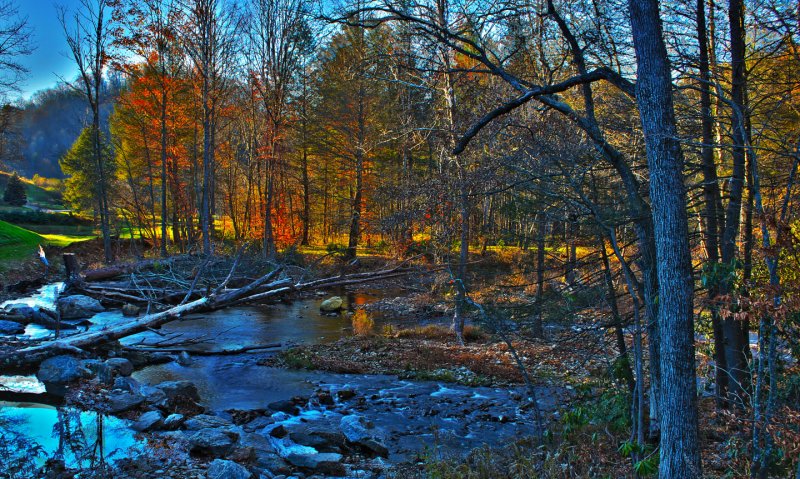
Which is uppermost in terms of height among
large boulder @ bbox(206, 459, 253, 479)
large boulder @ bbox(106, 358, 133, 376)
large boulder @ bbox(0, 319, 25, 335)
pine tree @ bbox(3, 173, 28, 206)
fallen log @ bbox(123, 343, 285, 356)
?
pine tree @ bbox(3, 173, 28, 206)

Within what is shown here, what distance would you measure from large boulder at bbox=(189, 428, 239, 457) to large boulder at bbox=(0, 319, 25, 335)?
8.08 meters

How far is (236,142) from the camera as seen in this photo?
140ft

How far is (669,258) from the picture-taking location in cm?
483

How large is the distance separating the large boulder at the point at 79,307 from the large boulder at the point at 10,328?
2048 mm

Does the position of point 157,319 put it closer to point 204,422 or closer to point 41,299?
point 204,422

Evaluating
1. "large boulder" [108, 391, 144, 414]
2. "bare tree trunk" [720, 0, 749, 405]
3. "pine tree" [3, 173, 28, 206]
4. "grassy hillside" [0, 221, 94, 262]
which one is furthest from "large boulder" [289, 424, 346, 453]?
"pine tree" [3, 173, 28, 206]

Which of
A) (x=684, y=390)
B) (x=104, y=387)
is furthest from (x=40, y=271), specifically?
(x=684, y=390)

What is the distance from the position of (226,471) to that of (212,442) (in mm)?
1261

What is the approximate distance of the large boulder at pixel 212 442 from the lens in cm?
713

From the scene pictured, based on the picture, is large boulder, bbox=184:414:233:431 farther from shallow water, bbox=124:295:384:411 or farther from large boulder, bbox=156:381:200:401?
large boulder, bbox=156:381:200:401

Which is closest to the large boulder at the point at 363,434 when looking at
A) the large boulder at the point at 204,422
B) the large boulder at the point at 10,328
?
the large boulder at the point at 204,422

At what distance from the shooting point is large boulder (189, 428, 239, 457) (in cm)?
713

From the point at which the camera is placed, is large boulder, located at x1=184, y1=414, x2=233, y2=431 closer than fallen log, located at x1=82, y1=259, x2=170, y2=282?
Yes

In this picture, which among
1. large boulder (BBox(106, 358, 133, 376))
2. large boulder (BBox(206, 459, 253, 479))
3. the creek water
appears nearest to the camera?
large boulder (BBox(206, 459, 253, 479))
